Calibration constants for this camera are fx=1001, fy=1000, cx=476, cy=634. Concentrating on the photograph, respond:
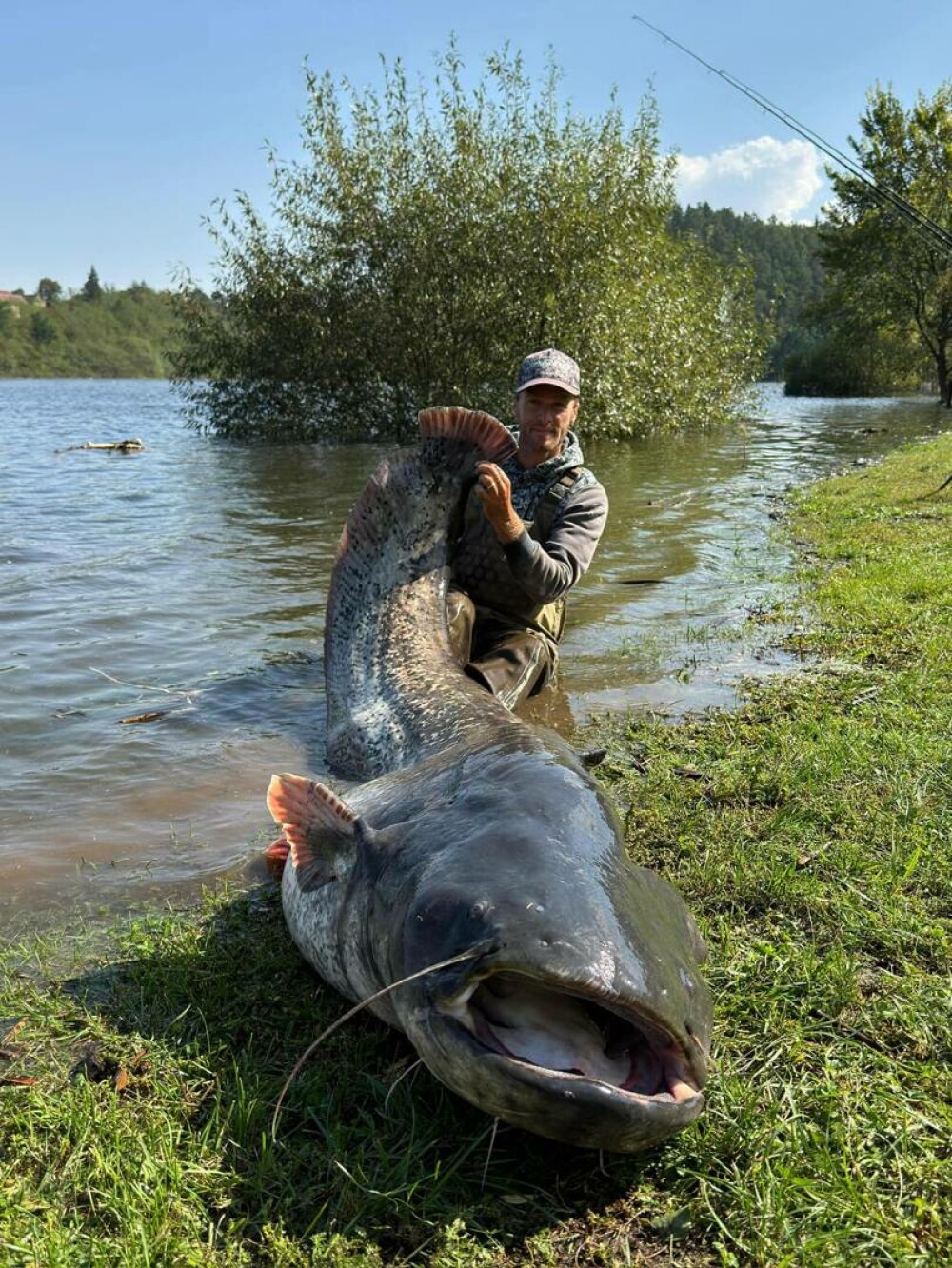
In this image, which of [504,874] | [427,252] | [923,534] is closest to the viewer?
[504,874]

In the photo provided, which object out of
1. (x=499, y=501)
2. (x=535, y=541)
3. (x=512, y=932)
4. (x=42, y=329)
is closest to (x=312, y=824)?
(x=512, y=932)

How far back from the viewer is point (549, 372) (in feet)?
17.8

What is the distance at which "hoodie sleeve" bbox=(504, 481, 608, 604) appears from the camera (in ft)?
16.1

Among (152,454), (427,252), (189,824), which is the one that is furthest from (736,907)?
(152,454)

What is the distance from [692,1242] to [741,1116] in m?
0.32

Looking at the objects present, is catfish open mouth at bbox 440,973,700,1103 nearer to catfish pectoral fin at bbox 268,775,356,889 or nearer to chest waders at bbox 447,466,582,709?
catfish pectoral fin at bbox 268,775,356,889

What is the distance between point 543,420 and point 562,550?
2.51ft

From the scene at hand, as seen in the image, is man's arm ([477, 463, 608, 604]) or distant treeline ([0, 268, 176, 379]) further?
distant treeline ([0, 268, 176, 379])

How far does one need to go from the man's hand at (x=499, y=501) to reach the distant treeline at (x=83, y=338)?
420ft

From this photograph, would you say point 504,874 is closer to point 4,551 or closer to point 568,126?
point 4,551

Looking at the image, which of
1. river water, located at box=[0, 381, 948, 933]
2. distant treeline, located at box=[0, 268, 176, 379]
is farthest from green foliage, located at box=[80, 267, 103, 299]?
river water, located at box=[0, 381, 948, 933]

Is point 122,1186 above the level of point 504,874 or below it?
below

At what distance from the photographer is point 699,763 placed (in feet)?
14.5

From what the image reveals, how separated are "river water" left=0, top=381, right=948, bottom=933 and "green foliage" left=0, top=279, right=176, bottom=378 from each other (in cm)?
12272
